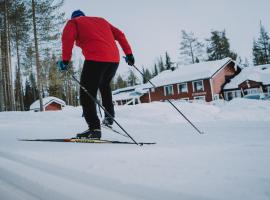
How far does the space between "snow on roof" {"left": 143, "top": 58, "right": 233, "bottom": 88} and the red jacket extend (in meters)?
36.2

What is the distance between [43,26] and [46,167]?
22.4 meters

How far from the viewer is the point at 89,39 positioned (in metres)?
3.22

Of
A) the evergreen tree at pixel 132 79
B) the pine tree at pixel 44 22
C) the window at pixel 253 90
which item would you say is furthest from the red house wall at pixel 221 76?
the evergreen tree at pixel 132 79

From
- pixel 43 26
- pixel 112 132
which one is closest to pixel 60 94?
pixel 43 26

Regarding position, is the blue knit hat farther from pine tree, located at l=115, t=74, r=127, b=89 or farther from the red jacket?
pine tree, located at l=115, t=74, r=127, b=89

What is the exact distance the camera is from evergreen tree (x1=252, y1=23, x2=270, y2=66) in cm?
5366

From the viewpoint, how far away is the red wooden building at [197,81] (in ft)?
126

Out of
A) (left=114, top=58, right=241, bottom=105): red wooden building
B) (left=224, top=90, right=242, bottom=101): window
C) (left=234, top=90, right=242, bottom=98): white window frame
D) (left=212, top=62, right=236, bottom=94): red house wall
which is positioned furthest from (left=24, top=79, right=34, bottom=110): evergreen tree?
(left=234, top=90, right=242, bottom=98): white window frame

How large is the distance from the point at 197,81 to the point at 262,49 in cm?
2457

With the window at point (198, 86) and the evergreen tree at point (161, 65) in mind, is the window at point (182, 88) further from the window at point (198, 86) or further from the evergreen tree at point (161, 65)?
the evergreen tree at point (161, 65)

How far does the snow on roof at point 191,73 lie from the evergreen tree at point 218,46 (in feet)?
41.9

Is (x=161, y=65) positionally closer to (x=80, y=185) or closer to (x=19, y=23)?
(x=19, y=23)

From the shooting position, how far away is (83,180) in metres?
1.46

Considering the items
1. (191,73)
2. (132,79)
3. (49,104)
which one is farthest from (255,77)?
(132,79)
